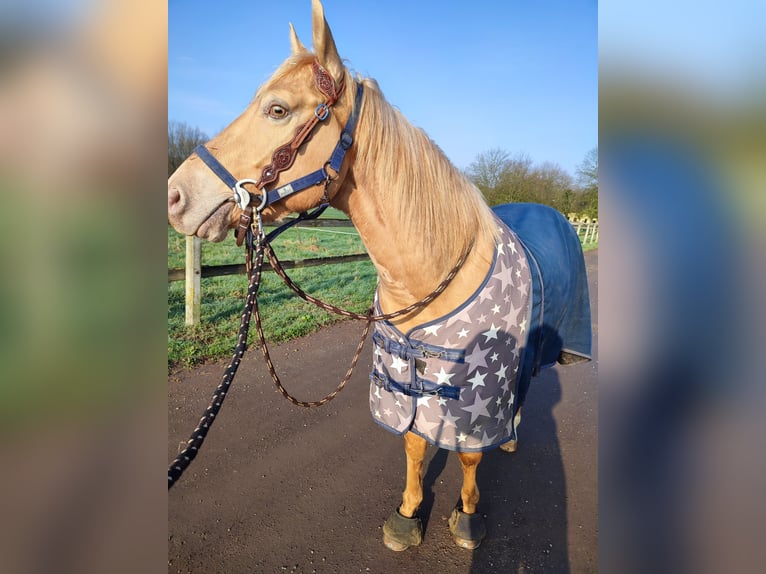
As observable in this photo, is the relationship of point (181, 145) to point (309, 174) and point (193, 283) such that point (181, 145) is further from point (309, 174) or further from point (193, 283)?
point (193, 283)

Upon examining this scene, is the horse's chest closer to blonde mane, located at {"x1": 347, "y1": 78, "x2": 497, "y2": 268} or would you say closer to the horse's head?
blonde mane, located at {"x1": 347, "y1": 78, "x2": 497, "y2": 268}

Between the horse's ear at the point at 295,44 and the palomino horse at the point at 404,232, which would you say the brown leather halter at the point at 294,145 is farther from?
the horse's ear at the point at 295,44

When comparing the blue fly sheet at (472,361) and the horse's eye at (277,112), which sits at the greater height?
the horse's eye at (277,112)

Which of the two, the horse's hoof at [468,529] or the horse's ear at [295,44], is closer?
the horse's ear at [295,44]

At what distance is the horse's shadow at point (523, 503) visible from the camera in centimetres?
222

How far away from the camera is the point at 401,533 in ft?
7.50

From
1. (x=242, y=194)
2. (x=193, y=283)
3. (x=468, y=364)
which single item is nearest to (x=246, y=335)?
(x=242, y=194)

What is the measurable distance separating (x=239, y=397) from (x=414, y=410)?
7.31 feet

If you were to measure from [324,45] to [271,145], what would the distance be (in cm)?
47

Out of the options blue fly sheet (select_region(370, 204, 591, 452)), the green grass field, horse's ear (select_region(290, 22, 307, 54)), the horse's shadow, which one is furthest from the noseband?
the green grass field

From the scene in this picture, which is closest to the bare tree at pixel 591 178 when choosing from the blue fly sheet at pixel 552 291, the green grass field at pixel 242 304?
the blue fly sheet at pixel 552 291
